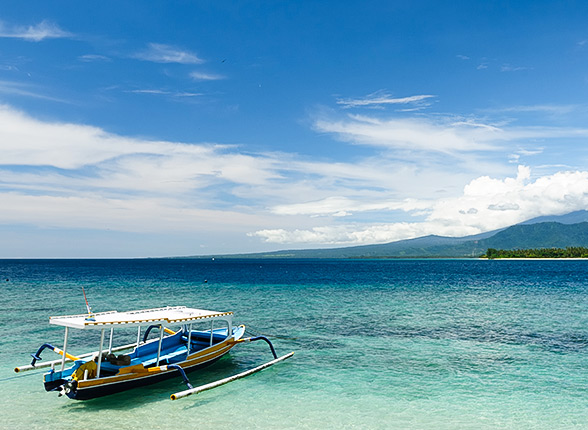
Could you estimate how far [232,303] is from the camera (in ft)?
173

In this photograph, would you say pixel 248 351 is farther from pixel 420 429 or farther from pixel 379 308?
pixel 379 308

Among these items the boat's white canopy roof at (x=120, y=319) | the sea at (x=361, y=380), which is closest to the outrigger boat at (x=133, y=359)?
the boat's white canopy roof at (x=120, y=319)

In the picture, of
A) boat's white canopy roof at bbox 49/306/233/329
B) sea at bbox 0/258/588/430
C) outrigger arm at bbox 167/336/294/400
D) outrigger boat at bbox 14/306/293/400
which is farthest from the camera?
outrigger arm at bbox 167/336/294/400

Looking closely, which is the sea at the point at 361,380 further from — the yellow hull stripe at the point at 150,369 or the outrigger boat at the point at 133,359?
the yellow hull stripe at the point at 150,369

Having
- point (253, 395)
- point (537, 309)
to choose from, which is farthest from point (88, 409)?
point (537, 309)

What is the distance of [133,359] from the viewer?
20.3 m

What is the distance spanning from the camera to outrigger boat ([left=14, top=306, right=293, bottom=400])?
16.6 metres

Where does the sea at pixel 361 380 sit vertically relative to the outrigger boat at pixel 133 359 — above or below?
below

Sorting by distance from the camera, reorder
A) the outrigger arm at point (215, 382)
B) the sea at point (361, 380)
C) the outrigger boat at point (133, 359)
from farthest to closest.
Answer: the outrigger arm at point (215, 382)
the outrigger boat at point (133, 359)
the sea at point (361, 380)

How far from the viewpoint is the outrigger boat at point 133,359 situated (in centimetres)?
1658

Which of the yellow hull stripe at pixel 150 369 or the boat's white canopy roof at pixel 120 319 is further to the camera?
the boat's white canopy roof at pixel 120 319

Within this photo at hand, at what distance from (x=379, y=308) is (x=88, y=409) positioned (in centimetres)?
3510

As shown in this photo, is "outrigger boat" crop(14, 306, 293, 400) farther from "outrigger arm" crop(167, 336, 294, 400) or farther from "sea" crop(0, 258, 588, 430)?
"sea" crop(0, 258, 588, 430)

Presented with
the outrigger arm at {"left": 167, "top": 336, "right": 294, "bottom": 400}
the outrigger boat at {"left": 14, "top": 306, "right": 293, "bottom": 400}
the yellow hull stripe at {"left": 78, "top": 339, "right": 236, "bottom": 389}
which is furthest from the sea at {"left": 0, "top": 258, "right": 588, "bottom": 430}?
the yellow hull stripe at {"left": 78, "top": 339, "right": 236, "bottom": 389}
